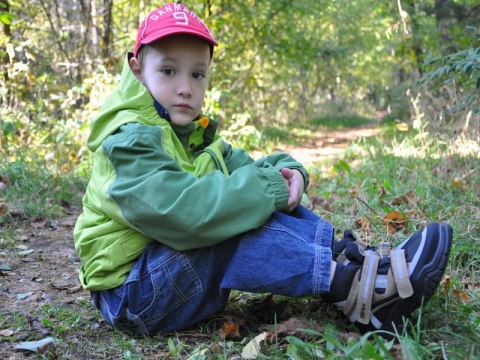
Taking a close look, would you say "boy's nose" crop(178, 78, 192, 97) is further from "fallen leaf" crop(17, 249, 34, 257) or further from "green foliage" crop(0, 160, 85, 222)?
"green foliage" crop(0, 160, 85, 222)

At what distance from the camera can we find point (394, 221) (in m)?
3.00

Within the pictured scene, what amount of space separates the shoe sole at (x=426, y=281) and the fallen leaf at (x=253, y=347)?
1.39ft

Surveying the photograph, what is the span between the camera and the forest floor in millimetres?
2146

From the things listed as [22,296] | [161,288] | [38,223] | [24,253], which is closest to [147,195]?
[161,288]

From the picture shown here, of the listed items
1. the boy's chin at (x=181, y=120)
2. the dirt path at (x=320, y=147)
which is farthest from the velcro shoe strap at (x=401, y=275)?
the dirt path at (x=320, y=147)

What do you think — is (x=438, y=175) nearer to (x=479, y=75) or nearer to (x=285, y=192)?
(x=479, y=75)

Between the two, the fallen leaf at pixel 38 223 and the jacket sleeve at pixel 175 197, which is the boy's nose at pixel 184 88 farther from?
the fallen leaf at pixel 38 223

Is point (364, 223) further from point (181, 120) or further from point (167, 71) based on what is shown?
point (167, 71)

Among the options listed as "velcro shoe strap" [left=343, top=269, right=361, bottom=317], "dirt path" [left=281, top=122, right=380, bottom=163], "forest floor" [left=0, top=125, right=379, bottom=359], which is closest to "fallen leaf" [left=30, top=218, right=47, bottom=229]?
"forest floor" [left=0, top=125, right=379, bottom=359]

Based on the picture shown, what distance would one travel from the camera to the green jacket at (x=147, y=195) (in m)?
1.81

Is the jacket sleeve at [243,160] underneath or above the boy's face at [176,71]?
underneath

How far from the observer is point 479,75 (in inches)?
109

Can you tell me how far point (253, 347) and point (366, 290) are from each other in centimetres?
42

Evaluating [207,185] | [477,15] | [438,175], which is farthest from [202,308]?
[477,15]
